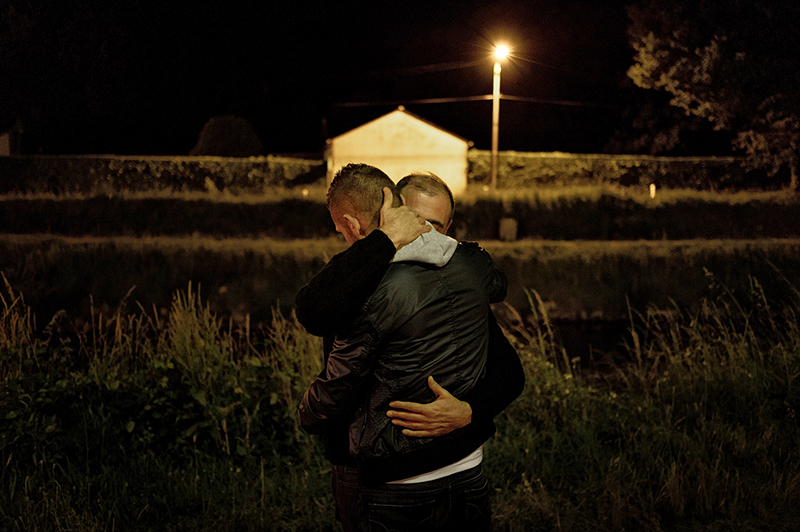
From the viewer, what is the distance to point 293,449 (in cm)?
452

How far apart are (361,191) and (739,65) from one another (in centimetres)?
3537

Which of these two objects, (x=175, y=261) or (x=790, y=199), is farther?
(x=790, y=199)

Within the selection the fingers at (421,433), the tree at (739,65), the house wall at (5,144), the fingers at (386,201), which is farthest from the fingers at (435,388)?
the house wall at (5,144)

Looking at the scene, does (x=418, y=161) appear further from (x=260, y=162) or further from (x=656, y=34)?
(x=656, y=34)

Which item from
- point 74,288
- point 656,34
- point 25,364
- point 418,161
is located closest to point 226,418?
point 25,364

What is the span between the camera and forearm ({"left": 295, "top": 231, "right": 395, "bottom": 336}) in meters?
2.11

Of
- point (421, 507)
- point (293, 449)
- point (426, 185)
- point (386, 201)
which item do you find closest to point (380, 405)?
point (421, 507)

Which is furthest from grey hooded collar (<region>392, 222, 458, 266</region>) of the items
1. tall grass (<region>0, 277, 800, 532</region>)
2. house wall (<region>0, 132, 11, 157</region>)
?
house wall (<region>0, 132, 11, 157</region>)

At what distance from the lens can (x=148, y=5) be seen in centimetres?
4659

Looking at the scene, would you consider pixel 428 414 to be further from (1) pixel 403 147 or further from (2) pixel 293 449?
(1) pixel 403 147

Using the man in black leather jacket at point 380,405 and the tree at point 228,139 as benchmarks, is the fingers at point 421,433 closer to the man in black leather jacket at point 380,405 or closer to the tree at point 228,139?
the man in black leather jacket at point 380,405

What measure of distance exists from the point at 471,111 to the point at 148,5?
24.2m

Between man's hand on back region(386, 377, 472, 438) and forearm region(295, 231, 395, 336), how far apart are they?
0.34 m

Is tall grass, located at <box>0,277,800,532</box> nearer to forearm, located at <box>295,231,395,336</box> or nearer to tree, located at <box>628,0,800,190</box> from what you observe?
forearm, located at <box>295,231,395,336</box>
